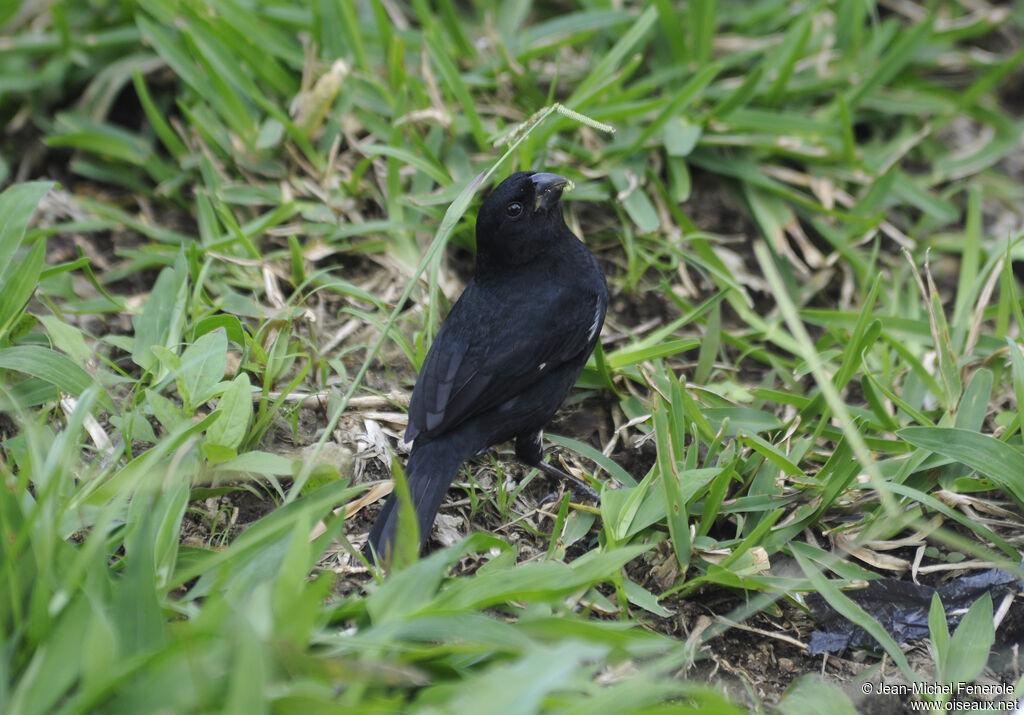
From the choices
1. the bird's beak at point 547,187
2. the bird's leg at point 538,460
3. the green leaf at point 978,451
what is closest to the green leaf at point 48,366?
the bird's leg at point 538,460

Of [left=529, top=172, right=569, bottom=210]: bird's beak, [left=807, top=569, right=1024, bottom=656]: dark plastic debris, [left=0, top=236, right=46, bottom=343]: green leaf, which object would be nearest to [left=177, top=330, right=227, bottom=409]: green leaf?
[left=0, top=236, right=46, bottom=343]: green leaf

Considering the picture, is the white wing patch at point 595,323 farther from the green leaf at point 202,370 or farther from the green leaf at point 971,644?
the green leaf at point 971,644

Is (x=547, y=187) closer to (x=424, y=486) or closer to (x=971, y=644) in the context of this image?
(x=424, y=486)

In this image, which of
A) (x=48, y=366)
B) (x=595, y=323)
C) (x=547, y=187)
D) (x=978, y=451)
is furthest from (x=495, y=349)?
(x=978, y=451)

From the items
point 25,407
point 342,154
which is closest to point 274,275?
point 342,154

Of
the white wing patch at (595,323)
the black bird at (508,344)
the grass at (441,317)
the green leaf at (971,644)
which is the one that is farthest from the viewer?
the white wing patch at (595,323)

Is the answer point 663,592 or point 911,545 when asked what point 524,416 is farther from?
point 911,545

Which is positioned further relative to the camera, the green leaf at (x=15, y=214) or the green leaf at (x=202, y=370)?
the green leaf at (x=15, y=214)

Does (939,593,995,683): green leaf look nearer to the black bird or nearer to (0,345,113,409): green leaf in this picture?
the black bird
